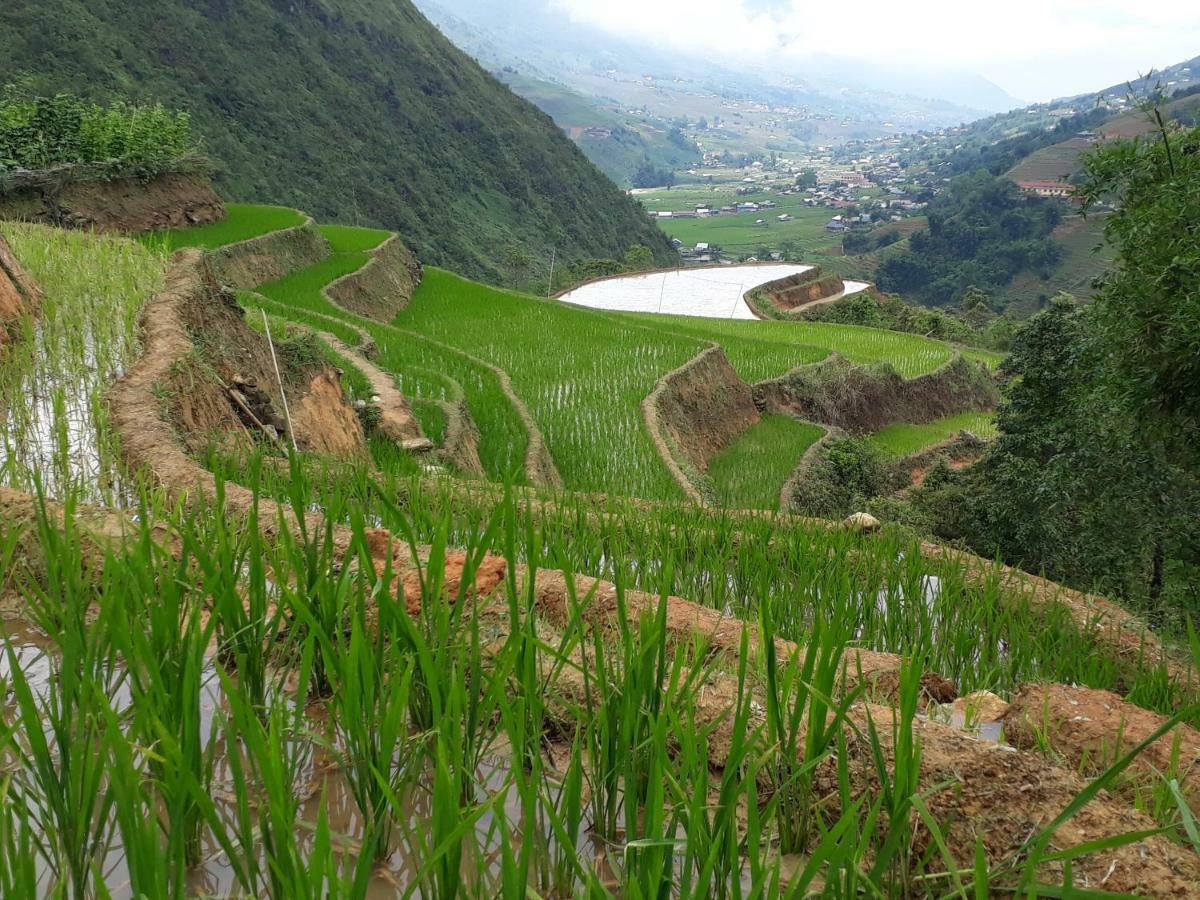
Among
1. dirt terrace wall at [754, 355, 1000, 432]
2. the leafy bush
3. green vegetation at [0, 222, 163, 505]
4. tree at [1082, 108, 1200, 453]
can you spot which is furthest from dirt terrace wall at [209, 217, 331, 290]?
tree at [1082, 108, 1200, 453]

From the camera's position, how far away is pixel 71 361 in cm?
488

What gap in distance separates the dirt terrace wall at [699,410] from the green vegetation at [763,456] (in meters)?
0.22

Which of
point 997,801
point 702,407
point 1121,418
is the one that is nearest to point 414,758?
point 997,801

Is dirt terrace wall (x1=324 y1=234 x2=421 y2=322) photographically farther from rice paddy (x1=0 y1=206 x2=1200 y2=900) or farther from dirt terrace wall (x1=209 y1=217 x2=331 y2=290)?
rice paddy (x1=0 y1=206 x2=1200 y2=900)

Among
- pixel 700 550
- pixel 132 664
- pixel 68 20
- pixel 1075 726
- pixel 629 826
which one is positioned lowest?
pixel 700 550

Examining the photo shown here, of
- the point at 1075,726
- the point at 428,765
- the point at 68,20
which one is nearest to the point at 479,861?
the point at 428,765

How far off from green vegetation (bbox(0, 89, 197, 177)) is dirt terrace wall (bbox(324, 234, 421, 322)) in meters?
4.81

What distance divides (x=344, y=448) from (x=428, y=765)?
19.2ft

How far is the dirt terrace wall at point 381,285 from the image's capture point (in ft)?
57.2

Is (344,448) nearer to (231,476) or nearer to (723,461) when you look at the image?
(231,476)

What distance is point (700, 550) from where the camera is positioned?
11.1 ft

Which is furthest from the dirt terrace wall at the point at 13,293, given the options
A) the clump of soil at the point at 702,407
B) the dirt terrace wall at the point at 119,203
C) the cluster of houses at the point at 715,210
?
the cluster of houses at the point at 715,210

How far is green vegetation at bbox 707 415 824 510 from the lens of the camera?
12.4m

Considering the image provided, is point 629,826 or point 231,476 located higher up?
point 629,826
